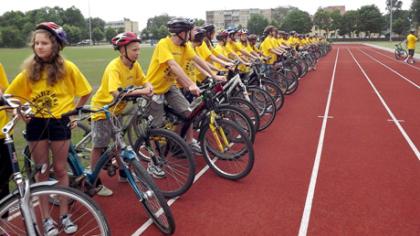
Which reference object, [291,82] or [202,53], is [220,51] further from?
[291,82]

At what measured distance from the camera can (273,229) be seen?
373 cm

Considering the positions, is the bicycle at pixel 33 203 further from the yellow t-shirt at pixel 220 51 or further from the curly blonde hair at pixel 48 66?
the yellow t-shirt at pixel 220 51

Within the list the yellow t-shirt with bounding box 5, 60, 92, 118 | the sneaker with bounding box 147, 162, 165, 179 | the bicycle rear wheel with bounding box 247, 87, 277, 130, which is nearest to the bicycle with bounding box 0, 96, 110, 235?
the yellow t-shirt with bounding box 5, 60, 92, 118

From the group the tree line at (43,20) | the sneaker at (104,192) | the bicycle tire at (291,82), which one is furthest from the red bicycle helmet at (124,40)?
the tree line at (43,20)

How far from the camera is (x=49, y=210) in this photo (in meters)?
3.15

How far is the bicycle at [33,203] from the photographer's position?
2.63 m

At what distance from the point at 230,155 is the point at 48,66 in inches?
104

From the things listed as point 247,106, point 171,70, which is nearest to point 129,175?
point 171,70

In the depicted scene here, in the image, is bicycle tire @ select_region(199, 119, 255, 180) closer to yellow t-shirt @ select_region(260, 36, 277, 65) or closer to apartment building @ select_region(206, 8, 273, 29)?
yellow t-shirt @ select_region(260, 36, 277, 65)

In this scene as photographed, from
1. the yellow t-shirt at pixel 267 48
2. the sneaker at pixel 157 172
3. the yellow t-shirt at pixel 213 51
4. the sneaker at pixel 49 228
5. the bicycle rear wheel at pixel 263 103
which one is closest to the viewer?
the sneaker at pixel 49 228

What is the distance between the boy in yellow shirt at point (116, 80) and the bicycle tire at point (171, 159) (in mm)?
407

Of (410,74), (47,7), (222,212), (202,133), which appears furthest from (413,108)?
(47,7)

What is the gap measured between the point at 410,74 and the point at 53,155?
15.8 meters

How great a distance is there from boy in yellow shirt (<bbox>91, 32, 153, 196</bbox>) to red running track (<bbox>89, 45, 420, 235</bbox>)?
69 centimetres
